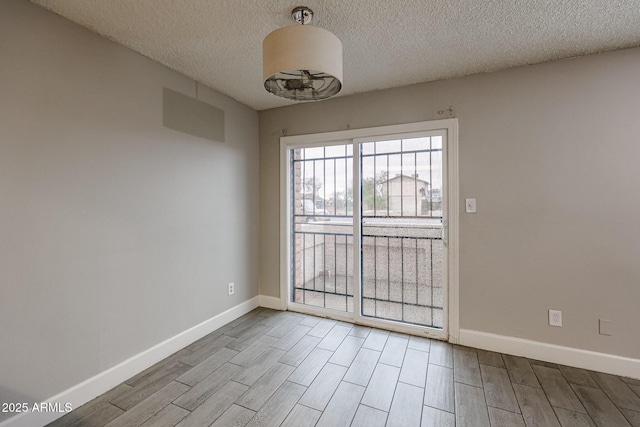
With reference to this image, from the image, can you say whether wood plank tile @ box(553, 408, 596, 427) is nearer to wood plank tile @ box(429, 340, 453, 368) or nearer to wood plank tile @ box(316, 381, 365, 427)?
wood plank tile @ box(429, 340, 453, 368)

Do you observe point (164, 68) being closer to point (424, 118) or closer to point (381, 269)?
point (424, 118)

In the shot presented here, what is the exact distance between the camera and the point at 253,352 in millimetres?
2412

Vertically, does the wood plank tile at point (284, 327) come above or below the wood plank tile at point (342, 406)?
above

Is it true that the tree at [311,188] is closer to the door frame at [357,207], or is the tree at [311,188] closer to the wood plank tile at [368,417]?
the door frame at [357,207]

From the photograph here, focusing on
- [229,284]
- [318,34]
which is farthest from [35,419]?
[318,34]

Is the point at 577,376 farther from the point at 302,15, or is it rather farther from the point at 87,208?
the point at 87,208

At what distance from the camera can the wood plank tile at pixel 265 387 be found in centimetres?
181

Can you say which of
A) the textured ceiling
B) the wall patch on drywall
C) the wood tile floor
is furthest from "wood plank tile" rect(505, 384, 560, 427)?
the wall patch on drywall

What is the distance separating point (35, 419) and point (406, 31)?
3.27m

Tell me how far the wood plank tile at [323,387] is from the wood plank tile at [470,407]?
777 mm

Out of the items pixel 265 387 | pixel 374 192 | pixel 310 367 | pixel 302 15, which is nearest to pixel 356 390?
pixel 310 367

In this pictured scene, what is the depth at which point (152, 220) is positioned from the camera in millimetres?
2266

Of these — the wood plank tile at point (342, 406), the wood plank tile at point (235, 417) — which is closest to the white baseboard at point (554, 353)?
the wood plank tile at point (342, 406)

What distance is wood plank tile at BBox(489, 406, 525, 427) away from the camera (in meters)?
1.62
